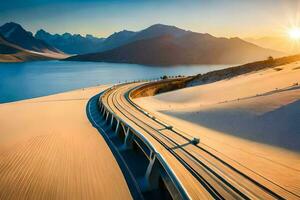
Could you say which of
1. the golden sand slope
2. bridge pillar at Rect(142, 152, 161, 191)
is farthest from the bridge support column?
the golden sand slope

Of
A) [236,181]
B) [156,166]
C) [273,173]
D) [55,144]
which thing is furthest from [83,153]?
[273,173]

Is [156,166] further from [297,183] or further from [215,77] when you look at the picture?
[215,77]

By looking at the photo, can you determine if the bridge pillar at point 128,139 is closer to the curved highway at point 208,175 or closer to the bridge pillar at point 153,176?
the curved highway at point 208,175

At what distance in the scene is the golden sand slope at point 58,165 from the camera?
12.4 meters

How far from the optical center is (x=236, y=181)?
38.0 ft

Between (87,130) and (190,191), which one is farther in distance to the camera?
(87,130)

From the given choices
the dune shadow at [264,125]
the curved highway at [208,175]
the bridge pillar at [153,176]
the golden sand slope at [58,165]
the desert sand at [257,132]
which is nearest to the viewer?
the curved highway at [208,175]

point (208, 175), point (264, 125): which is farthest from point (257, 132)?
point (208, 175)

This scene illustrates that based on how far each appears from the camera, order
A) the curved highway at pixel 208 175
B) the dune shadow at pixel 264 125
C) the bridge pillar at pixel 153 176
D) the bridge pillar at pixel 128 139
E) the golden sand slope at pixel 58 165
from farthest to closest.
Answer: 1. the bridge pillar at pixel 128 139
2. the dune shadow at pixel 264 125
3. the bridge pillar at pixel 153 176
4. the golden sand slope at pixel 58 165
5. the curved highway at pixel 208 175

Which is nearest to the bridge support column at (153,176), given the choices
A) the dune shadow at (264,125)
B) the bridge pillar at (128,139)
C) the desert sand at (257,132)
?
the desert sand at (257,132)

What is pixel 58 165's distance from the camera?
50.5ft

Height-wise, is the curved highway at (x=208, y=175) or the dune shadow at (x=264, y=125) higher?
the dune shadow at (x=264, y=125)

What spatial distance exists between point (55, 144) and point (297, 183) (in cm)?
1527

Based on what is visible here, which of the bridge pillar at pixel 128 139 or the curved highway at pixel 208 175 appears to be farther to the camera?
the bridge pillar at pixel 128 139
